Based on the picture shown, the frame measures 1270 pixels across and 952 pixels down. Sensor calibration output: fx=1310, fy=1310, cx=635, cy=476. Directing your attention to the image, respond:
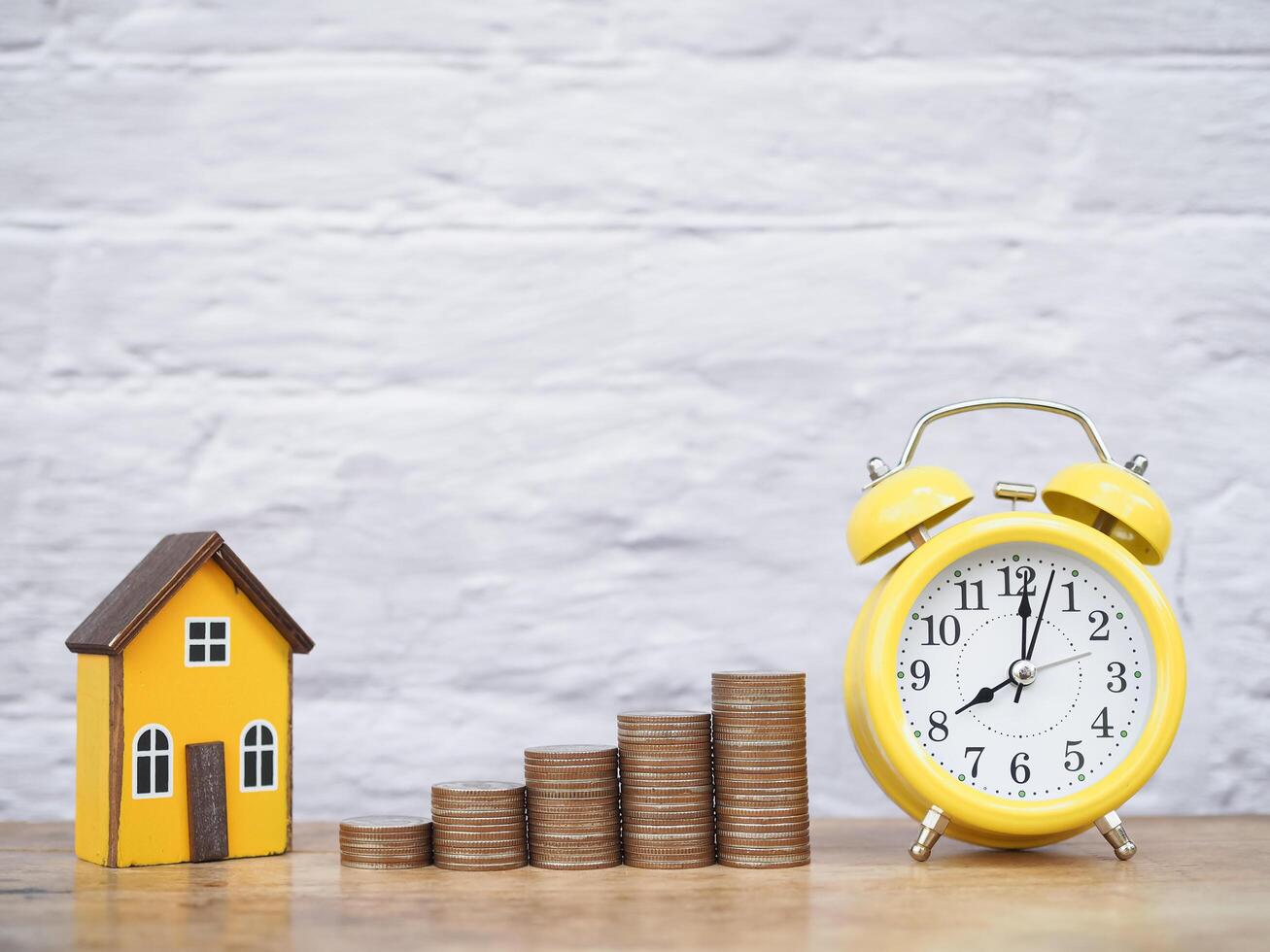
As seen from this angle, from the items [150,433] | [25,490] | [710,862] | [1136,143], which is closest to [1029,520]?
[710,862]

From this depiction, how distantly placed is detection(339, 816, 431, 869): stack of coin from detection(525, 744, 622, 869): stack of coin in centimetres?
9

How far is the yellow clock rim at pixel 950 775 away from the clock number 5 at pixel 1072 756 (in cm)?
2

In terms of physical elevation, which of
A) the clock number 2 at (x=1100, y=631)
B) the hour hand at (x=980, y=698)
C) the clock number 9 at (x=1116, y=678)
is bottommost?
the hour hand at (x=980, y=698)

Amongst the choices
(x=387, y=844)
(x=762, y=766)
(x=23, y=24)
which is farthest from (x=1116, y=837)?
(x=23, y=24)

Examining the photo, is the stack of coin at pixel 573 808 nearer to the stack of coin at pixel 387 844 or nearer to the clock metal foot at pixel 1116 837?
the stack of coin at pixel 387 844

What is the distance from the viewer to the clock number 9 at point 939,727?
1077 millimetres

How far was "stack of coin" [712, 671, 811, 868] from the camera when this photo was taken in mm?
1050

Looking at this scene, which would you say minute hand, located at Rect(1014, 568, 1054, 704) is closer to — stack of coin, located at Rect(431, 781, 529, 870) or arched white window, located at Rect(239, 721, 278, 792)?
stack of coin, located at Rect(431, 781, 529, 870)

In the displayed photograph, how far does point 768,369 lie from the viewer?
1450 millimetres

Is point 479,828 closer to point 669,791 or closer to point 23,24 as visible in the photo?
point 669,791

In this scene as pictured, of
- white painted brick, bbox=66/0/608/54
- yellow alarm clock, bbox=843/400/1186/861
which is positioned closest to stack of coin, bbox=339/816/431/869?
yellow alarm clock, bbox=843/400/1186/861

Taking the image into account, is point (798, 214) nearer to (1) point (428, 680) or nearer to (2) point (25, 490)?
(1) point (428, 680)

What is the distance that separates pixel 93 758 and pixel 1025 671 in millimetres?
762

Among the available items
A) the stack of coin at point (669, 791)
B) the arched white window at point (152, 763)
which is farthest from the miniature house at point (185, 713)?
the stack of coin at point (669, 791)
